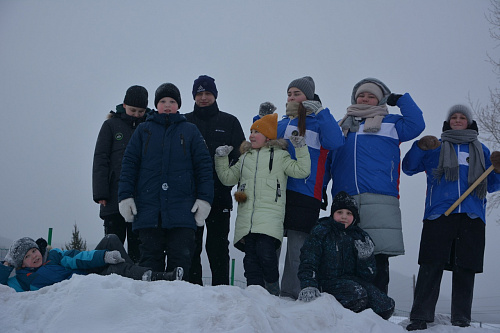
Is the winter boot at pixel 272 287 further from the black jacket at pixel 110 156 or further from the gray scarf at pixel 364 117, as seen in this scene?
the black jacket at pixel 110 156

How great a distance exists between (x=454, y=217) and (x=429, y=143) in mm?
801

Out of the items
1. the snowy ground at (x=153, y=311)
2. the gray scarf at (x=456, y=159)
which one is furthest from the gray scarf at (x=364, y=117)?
the snowy ground at (x=153, y=311)

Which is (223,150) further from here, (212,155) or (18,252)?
(18,252)

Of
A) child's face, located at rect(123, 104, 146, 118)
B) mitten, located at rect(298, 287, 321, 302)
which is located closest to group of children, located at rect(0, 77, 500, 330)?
mitten, located at rect(298, 287, 321, 302)

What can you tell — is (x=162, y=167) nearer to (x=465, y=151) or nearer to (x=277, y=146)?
(x=277, y=146)

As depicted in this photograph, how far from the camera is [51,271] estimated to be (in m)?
4.77

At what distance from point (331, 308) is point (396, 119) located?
89.9 inches

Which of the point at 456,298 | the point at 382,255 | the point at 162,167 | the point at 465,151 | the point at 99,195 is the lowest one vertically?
the point at 456,298

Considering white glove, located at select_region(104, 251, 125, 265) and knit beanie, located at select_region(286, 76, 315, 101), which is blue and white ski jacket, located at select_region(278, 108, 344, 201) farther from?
white glove, located at select_region(104, 251, 125, 265)

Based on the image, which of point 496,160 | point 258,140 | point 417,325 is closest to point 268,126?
point 258,140

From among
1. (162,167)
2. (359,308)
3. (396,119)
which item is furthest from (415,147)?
(162,167)

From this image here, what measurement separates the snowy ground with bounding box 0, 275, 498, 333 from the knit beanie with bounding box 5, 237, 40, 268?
120 centimetres

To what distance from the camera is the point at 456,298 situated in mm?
4863

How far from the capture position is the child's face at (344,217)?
14.8 ft
